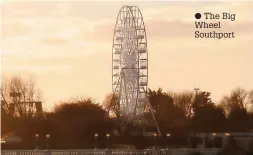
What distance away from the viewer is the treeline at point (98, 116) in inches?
2290

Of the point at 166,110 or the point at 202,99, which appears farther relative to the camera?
the point at 202,99

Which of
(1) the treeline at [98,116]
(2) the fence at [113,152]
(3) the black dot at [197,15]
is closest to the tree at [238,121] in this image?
(1) the treeline at [98,116]

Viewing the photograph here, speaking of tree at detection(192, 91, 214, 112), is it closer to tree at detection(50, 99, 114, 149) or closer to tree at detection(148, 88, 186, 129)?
tree at detection(148, 88, 186, 129)

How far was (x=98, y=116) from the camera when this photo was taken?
62.7m

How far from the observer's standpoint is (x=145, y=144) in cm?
5953

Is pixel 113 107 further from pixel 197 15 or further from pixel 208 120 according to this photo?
pixel 197 15

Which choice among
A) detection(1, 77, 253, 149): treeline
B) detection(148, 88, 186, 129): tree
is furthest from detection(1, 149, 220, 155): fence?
detection(148, 88, 186, 129): tree

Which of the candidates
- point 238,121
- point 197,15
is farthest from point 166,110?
point 197,15

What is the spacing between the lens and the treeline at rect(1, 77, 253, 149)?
191ft

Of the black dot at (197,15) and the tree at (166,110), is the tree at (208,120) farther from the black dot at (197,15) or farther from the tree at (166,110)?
the black dot at (197,15)

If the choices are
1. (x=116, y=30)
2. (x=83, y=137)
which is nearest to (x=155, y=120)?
(x=116, y=30)

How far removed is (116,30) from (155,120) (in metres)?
8.44

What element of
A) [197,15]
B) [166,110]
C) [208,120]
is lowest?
[208,120]

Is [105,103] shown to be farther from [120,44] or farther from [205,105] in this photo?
[120,44]
